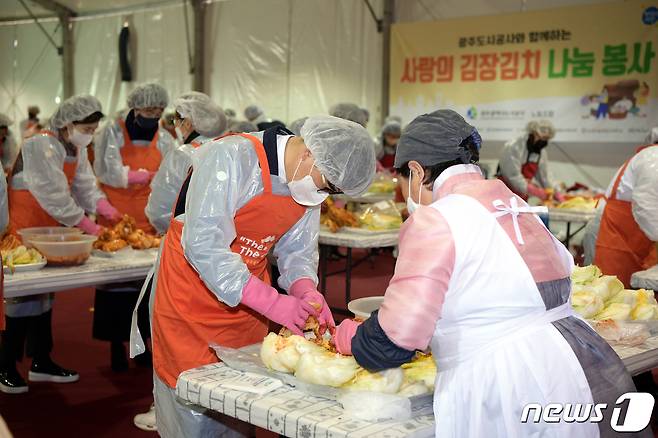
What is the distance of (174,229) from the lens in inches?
108

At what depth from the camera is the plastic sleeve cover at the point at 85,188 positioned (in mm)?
5137

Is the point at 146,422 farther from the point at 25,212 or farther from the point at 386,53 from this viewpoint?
the point at 386,53

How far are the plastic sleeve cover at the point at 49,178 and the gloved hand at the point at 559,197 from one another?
5.50m

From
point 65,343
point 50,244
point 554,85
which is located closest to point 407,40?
point 554,85

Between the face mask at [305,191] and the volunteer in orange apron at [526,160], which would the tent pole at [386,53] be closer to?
the volunteer in orange apron at [526,160]

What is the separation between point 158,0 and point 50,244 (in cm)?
1217

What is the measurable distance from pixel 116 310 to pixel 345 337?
3.31 m

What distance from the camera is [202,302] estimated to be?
2.64 m

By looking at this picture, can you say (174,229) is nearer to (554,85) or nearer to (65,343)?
(65,343)

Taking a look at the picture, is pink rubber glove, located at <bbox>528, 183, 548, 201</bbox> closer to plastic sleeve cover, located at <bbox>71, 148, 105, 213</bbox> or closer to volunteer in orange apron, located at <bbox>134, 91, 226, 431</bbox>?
volunteer in orange apron, located at <bbox>134, 91, 226, 431</bbox>

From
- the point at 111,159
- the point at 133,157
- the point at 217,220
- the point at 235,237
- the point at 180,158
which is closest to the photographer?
the point at 217,220

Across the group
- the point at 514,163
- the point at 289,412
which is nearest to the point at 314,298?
the point at 289,412

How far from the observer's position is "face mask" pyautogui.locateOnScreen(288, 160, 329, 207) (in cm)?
256

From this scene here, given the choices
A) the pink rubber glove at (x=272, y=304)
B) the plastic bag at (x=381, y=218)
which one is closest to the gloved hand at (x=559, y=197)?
the plastic bag at (x=381, y=218)
